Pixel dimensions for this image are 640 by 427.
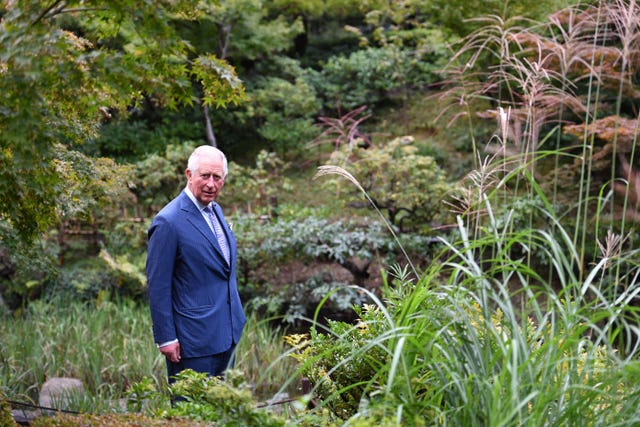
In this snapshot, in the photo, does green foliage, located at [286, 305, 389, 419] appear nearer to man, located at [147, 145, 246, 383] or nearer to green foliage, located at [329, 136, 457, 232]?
man, located at [147, 145, 246, 383]

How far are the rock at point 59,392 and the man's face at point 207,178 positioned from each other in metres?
2.14

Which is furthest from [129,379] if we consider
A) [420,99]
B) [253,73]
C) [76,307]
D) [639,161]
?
[420,99]

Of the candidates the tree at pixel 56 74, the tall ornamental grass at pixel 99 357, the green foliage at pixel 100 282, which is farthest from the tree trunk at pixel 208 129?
the tree at pixel 56 74

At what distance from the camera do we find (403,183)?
8.26 metres

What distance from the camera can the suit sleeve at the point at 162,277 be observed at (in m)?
3.46

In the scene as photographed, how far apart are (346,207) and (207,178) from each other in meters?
6.37

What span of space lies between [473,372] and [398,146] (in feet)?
21.4

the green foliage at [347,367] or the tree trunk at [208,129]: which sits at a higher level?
the tree trunk at [208,129]

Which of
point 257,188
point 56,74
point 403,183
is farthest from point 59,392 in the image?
point 257,188

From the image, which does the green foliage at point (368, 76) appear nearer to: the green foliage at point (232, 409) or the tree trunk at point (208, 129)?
the tree trunk at point (208, 129)

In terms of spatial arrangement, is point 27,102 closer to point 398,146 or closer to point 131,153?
point 398,146

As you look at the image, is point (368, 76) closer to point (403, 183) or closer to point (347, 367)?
point (403, 183)

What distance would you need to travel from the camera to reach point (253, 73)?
12820 millimetres

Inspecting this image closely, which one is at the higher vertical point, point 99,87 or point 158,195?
point 99,87
